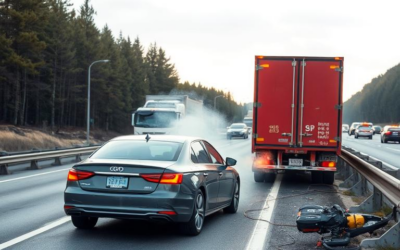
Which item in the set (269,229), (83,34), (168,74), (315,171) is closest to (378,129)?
(168,74)

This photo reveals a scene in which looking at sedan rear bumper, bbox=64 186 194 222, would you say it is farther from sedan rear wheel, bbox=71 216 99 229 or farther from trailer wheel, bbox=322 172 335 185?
trailer wheel, bbox=322 172 335 185

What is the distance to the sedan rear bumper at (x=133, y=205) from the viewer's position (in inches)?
291

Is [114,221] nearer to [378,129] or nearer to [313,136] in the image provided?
[313,136]

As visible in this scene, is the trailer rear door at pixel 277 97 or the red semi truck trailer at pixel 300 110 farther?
the trailer rear door at pixel 277 97

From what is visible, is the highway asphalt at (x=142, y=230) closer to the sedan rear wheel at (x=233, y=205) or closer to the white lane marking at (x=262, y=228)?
the white lane marking at (x=262, y=228)

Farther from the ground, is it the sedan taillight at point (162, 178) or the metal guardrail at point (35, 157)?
the sedan taillight at point (162, 178)

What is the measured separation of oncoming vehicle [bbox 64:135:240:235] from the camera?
7434 millimetres

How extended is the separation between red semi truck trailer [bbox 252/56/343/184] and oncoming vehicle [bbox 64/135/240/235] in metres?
6.86

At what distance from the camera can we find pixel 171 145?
839 centimetres

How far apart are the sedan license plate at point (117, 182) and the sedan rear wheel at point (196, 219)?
100 centimetres

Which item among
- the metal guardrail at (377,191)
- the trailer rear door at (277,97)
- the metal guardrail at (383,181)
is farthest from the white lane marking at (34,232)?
the trailer rear door at (277,97)

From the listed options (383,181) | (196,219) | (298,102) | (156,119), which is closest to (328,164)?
(298,102)

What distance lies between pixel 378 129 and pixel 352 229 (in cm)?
9453

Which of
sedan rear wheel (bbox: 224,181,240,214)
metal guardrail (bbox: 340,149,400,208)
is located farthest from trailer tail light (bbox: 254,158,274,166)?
sedan rear wheel (bbox: 224,181,240,214)
